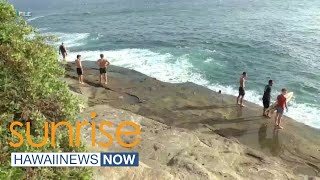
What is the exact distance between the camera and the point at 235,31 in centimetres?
3903

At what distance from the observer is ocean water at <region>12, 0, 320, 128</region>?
23.5 metres

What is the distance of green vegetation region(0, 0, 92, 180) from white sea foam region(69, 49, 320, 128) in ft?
44.4

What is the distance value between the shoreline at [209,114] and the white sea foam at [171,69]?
1.43 metres

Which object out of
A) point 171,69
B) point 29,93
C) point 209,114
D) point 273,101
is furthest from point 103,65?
point 29,93

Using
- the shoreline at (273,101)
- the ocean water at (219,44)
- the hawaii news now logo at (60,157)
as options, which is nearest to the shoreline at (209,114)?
the shoreline at (273,101)

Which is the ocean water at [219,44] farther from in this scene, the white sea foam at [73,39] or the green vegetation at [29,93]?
the green vegetation at [29,93]

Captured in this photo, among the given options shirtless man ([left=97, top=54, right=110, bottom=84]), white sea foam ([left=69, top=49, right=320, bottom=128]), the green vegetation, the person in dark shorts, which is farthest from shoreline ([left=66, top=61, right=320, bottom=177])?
the green vegetation

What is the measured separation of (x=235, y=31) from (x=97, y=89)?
78.6ft

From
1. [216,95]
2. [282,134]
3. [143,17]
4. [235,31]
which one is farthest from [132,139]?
[143,17]

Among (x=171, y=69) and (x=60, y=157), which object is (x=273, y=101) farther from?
(x=60, y=157)

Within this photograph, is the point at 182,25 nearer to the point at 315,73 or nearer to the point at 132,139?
the point at 315,73

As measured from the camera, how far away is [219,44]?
33.5 m

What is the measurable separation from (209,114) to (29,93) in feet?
36.6

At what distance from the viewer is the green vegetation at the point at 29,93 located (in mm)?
6367
